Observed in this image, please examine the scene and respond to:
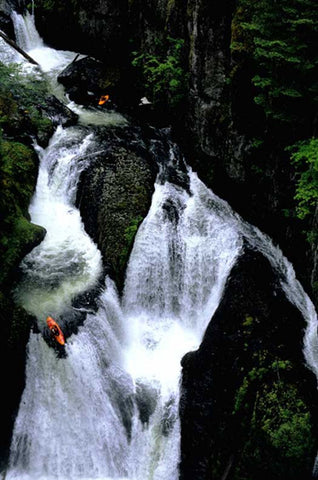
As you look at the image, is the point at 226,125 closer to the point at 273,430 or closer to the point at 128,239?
the point at 128,239

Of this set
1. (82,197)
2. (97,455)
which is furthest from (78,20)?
(97,455)

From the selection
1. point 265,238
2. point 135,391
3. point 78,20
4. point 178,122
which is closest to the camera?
point 135,391

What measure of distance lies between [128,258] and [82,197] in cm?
256

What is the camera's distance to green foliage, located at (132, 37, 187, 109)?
1348cm

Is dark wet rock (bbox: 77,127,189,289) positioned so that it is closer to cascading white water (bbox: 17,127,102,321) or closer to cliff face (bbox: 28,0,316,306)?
cascading white water (bbox: 17,127,102,321)

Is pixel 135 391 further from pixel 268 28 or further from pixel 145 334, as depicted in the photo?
pixel 268 28

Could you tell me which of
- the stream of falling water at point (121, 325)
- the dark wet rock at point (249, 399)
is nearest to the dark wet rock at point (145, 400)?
the stream of falling water at point (121, 325)

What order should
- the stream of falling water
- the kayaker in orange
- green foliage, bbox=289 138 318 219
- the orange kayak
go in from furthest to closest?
the kayaker in orange < the orange kayak < green foliage, bbox=289 138 318 219 < the stream of falling water

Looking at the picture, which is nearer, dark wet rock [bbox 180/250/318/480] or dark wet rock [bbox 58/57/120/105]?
dark wet rock [bbox 180/250/318/480]

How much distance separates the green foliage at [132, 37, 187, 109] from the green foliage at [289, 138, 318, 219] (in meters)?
5.33

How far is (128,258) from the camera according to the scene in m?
11.1

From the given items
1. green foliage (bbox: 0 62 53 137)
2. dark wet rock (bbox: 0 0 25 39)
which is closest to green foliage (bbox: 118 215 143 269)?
green foliage (bbox: 0 62 53 137)

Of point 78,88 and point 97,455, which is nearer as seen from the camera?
point 97,455

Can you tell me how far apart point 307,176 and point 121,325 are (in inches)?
213
